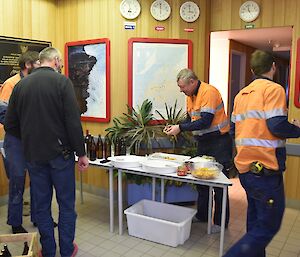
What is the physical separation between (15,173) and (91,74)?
5.57ft

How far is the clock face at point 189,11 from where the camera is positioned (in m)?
3.91

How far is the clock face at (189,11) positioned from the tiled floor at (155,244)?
234 centimetres

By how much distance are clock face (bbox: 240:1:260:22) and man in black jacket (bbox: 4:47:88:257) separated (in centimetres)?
249

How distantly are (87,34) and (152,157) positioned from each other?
1.91 metres

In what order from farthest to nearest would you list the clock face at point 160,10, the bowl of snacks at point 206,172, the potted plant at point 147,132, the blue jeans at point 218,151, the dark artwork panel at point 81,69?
1. the dark artwork panel at point 81,69
2. the clock face at point 160,10
3. the potted plant at point 147,132
4. the blue jeans at point 218,151
5. the bowl of snacks at point 206,172

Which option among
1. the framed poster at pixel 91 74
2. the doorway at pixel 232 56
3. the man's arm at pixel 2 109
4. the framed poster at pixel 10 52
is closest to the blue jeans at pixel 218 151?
the framed poster at pixel 91 74

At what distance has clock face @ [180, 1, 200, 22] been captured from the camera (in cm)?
391

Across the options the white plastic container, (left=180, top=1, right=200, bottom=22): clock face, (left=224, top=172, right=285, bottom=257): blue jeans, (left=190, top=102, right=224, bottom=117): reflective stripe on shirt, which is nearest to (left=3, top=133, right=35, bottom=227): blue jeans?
the white plastic container

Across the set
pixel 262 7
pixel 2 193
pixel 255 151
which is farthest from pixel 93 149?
pixel 262 7

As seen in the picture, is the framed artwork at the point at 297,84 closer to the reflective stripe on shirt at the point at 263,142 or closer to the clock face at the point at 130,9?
the reflective stripe on shirt at the point at 263,142

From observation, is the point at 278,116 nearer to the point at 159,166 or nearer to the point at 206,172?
the point at 206,172

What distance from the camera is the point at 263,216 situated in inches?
84.4

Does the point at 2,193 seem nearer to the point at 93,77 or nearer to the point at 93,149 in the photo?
the point at 93,149

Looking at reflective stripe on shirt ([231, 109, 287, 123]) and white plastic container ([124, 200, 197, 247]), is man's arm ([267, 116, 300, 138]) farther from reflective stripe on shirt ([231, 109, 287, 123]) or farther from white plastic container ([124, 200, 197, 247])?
white plastic container ([124, 200, 197, 247])
